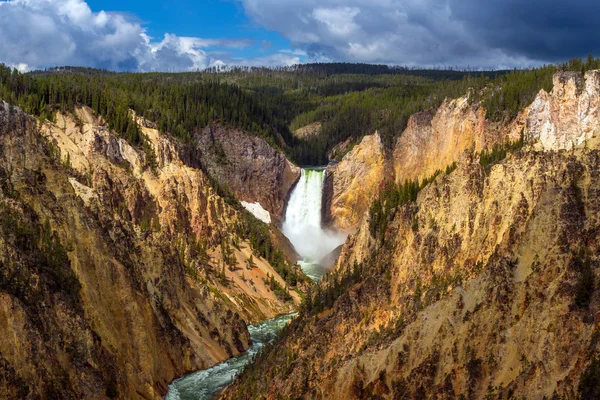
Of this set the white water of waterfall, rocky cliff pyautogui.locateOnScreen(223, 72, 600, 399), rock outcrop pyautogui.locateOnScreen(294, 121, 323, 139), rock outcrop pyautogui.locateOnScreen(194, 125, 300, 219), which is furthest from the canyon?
rock outcrop pyautogui.locateOnScreen(294, 121, 323, 139)

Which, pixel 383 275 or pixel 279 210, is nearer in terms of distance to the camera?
pixel 383 275

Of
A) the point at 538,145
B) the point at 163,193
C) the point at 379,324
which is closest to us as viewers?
the point at 379,324

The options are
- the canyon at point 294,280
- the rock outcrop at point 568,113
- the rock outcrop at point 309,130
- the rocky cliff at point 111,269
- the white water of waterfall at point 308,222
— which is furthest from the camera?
the rock outcrop at point 309,130

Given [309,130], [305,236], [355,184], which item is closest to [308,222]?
[305,236]

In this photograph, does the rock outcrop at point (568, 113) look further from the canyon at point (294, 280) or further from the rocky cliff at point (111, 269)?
the rocky cliff at point (111, 269)

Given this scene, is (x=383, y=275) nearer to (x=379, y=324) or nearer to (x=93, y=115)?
(x=379, y=324)

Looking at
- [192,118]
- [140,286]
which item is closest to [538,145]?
[140,286]

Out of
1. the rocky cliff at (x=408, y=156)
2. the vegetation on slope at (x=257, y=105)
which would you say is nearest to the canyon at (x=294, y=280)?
the vegetation on slope at (x=257, y=105)
